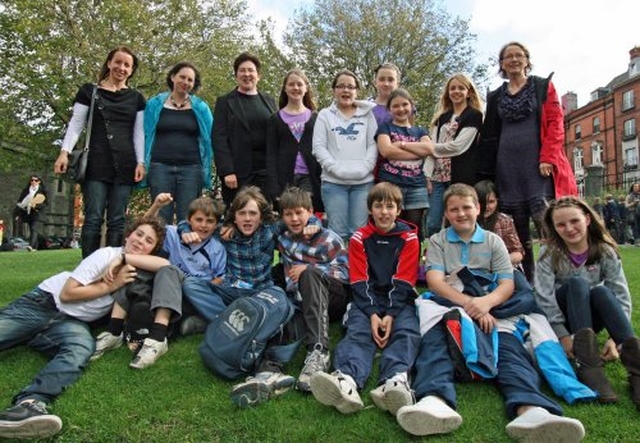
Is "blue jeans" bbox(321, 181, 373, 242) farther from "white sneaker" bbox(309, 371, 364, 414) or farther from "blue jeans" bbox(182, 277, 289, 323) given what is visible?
"white sneaker" bbox(309, 371, 364, 414)

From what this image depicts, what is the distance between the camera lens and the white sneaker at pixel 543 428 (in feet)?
8.87

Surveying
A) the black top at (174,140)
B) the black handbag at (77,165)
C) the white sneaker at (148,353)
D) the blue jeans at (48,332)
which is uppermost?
the black top at (174,140)

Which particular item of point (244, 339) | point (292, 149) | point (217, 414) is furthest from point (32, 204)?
point (217, 414)

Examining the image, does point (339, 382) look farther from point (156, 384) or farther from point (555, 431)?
point (156, 384)

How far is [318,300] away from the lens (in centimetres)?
410

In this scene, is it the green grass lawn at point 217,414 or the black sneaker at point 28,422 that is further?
the green grass lawn at point 217,414

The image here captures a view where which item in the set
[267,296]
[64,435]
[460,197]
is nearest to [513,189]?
[460,197]

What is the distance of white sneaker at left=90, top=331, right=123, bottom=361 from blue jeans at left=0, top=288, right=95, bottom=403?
0.09m

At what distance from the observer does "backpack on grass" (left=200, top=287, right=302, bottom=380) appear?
150 inches

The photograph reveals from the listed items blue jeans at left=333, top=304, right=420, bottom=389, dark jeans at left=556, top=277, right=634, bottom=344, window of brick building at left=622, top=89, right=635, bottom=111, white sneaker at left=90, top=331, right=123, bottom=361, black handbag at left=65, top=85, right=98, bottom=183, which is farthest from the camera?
window of brick building at left=622, top=89, right=635, bottom=111

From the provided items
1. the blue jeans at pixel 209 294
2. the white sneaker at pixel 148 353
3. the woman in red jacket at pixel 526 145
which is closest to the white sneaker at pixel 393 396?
the blue jeans at pixel 209 294

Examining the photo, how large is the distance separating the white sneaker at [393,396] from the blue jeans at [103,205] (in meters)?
3.71

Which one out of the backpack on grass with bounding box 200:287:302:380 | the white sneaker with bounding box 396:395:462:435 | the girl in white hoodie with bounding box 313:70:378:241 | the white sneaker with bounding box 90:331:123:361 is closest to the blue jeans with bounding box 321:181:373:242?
the girl in white hoodie with bounding box 313:70:378:241

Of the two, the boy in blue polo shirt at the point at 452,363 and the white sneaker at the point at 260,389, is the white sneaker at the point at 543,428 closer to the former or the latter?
the boy in blue polo shirt at the point at 452,363
